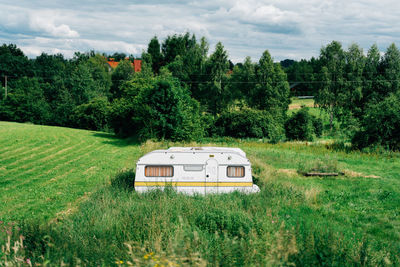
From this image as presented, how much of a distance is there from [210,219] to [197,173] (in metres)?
3.22

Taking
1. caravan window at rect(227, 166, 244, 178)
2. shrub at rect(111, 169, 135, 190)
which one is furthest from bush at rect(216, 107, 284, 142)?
caravan window at rect(227, 166, 244, 178)

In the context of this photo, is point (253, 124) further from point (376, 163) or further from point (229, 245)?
point (229, 245)

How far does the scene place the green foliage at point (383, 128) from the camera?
2469 centimetres

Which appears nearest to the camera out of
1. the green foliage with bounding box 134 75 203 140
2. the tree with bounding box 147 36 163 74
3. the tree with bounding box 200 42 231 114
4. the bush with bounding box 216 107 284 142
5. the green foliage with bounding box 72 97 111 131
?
the green foliage with bounding box 134 75 203 140

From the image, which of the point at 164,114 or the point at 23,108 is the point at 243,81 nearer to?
the point at 164,114

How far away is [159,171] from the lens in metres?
10.8

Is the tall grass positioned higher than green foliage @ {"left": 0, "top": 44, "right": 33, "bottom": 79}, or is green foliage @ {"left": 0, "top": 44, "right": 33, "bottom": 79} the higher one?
green foliage @ {"left": 0, "top": 44, "right": 33, "bottom": 79}

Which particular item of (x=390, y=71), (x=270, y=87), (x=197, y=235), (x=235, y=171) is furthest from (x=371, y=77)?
(x=197, y=235)

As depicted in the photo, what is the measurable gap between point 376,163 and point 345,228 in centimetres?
1349

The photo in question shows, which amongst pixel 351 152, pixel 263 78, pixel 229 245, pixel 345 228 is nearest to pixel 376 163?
pixel 351 152

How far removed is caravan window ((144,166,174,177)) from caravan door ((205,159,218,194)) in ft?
3.96

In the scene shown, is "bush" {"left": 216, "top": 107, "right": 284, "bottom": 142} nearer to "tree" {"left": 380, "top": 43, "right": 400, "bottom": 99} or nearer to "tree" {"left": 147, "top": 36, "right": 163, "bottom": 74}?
"tree" {"left": 380, "top": 43, "right": 400, "bottom": 99}

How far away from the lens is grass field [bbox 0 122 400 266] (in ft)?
18.2

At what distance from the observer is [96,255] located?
576 centimetres
